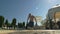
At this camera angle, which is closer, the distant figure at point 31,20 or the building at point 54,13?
the distant figure at point 31,20

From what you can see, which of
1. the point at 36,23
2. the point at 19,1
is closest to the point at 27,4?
the point at 19,1

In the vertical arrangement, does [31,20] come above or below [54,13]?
below

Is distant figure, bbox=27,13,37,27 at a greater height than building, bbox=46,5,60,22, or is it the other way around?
building, bbox=46,5,60,22

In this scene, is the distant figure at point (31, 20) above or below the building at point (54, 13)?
below

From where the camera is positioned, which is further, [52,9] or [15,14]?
[52,9]

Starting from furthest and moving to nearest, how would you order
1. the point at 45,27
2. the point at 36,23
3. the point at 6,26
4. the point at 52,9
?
the point at 52,9 < the point at 45,27 < the point at 36,23 < the point at 6,26

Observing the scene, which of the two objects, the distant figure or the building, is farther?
the building

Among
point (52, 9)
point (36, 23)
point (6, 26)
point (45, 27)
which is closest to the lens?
point (6, 26)

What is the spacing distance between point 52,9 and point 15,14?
2.59 ft

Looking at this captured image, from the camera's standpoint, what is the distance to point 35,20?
183cm

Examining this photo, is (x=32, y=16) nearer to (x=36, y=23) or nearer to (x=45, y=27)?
(x=36, y=23)

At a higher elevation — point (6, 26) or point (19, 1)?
point (19, 1)

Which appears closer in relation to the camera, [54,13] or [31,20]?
[31,20]

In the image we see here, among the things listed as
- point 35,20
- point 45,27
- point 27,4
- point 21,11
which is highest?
point 27,4
